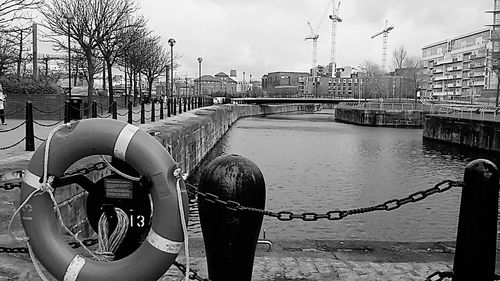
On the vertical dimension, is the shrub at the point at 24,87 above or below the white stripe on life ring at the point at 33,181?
above

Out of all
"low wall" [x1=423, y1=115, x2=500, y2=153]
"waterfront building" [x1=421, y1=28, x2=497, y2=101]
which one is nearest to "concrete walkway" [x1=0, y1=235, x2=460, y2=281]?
"low wall" [x1=423, y1=115, x2=500, y2=153]

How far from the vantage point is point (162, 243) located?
274cm

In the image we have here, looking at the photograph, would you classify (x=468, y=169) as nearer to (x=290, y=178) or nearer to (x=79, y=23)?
(x=290, y=178)

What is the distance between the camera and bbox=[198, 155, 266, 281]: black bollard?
2.88 metres

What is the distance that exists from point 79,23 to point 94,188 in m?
21.7

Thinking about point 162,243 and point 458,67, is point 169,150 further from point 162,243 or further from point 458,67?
point 458,67

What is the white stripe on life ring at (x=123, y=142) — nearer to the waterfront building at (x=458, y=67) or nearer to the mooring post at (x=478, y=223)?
the mooring post at (x=478, y=223)

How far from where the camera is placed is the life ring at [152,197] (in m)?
2.75

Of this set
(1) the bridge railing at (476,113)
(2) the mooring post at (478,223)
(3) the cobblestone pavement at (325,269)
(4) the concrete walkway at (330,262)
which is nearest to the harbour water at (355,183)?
(1) the bridge railing at (476,113)

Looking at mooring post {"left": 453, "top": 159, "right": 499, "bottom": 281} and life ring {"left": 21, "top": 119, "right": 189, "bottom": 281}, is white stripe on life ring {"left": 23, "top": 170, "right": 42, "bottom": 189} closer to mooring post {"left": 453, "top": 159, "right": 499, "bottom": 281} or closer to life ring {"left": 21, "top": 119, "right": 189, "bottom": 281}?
life ring {"left": 21, "top": 119, "right": 189, "bottom": 281}

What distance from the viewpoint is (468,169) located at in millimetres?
2420

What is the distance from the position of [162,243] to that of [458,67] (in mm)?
126863

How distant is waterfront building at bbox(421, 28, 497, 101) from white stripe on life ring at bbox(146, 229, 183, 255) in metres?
Result: 101

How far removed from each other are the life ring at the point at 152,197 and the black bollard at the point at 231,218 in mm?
192
